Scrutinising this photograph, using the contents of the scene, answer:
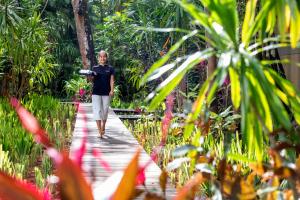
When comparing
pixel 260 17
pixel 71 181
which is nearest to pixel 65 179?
pixel 71 181

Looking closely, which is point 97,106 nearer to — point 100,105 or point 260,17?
point 100,105

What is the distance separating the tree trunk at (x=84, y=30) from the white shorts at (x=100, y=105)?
25.1 feet

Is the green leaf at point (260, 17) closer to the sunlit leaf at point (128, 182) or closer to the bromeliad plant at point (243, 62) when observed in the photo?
the bromeliad plant at point (243, 62)

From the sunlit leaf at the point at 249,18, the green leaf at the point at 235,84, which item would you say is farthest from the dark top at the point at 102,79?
the sunlit leaf at the point at 249,18

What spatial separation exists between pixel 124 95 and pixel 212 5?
758 inches

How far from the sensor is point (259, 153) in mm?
1945

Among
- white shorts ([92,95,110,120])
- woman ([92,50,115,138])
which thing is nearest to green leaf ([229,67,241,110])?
woman ([92,50,115,138])

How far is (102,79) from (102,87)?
0.14m

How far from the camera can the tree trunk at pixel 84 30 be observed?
1514 centimetres

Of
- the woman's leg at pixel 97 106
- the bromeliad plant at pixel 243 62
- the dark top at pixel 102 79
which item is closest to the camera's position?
the bromeliad plant at pixel 243 62

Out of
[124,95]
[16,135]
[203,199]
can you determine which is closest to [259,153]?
[203,199]

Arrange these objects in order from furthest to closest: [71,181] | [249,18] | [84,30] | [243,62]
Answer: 1. [84,30]
2. [249,18]
3. [243,62]
4. [71,181]

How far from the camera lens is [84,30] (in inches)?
610

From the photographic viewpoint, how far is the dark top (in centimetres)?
755
